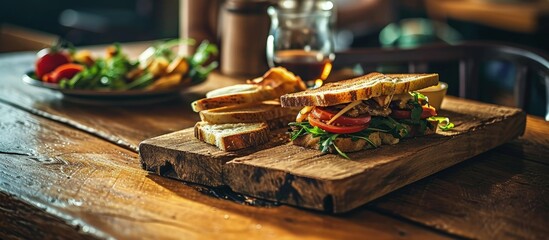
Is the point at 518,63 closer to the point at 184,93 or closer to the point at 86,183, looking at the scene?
the point at 184,93

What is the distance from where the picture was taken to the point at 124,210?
1.36m

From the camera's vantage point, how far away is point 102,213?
1.34 m

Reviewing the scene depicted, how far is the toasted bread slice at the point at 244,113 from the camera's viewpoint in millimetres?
1713

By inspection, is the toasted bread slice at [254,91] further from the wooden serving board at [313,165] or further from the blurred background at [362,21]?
the blurred background at [362,21]

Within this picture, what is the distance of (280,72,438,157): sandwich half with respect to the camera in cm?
151

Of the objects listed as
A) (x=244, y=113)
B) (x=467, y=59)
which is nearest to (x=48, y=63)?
(x=244, y=113)

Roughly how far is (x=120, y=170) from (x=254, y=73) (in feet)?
3.78

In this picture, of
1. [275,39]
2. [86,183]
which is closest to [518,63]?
[275,39]

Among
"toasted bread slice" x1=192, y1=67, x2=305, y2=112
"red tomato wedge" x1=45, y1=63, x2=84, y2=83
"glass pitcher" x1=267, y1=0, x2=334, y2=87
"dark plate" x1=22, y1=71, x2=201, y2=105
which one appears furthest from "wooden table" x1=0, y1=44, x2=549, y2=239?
"glass pitcher" x1=267, y1=0, x2=334, y2=87

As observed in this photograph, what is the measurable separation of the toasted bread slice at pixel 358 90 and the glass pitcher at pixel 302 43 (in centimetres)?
54

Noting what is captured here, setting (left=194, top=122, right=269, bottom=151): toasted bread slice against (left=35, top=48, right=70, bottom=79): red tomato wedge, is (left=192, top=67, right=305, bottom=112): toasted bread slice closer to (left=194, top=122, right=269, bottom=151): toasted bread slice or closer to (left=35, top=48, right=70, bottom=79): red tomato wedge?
(left=194, top=122, right=269, bottom=151): toasted bread slice

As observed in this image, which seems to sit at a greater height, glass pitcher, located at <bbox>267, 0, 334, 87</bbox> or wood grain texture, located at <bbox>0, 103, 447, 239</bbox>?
glass pitcher, located at <bbox>267, 0, 334, 87</bbox>

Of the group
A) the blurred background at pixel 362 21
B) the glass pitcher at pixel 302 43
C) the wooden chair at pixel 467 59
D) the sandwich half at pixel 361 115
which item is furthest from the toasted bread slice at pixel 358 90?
the blurred background at pixel 362 21

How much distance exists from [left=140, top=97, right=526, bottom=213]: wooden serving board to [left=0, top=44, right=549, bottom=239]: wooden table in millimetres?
23
